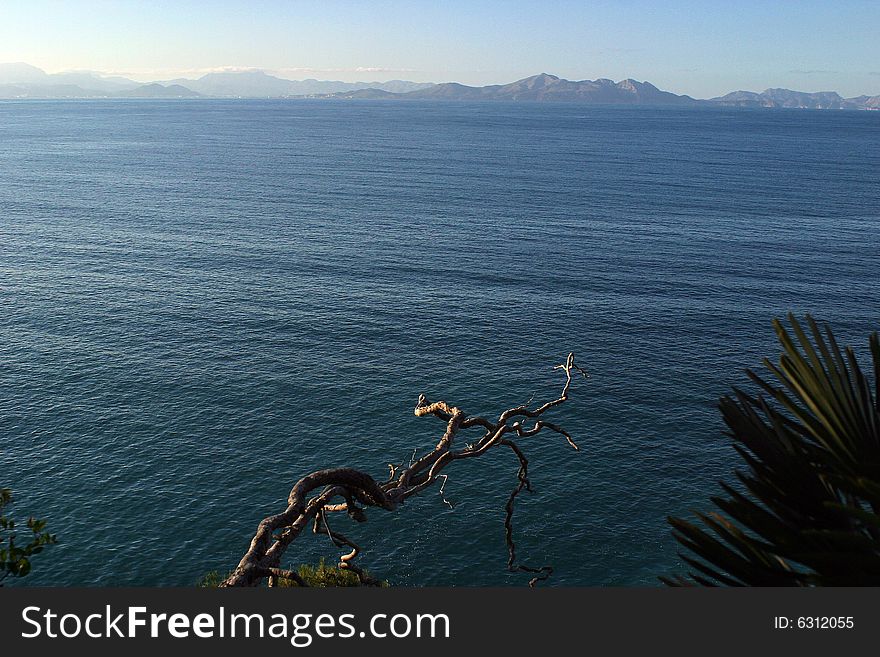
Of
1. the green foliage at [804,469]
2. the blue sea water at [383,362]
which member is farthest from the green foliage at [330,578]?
the green foliage at [804,469]

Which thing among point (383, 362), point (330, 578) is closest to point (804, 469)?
point (330, 578)

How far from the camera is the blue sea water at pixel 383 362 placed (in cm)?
6338

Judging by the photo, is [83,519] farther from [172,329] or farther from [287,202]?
[287,202]

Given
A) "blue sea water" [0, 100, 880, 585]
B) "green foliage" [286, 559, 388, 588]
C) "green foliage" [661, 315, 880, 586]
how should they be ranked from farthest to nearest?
"blue sea water" [0, 100, 880, 585], "green foliage" [286, 559, 388, 588], "green foliage" [661, 315, 880, 586]

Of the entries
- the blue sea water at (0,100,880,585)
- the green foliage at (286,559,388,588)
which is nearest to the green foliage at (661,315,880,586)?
the green foliage at (286,559,388,588)

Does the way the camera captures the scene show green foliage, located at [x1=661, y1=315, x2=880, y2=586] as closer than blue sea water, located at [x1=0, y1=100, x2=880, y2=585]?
Yes

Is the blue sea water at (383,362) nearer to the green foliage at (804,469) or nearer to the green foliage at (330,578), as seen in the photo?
the green foliage at (330,578)

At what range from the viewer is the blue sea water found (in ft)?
208

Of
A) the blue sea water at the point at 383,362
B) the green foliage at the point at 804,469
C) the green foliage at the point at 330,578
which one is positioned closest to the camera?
the green foliage at the point at 804,469

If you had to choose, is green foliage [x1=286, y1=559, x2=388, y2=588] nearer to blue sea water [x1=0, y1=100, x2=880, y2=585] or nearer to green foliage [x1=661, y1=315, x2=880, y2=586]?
blue sea water [x1=0, y1=100, x2=880, y2=585]

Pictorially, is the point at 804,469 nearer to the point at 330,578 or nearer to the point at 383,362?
the point at 330,578

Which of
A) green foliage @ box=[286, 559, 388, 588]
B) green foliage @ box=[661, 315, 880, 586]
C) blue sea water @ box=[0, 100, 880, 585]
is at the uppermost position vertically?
green foliage @ box=[661, 315, 880, 586]

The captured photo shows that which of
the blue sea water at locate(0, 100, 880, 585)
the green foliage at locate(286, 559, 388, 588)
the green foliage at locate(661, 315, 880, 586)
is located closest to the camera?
the green foliage at locate(661, 315, 880, 586)

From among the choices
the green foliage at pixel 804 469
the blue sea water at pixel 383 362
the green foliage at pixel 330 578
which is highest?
the green foliage at pixel 804 469
